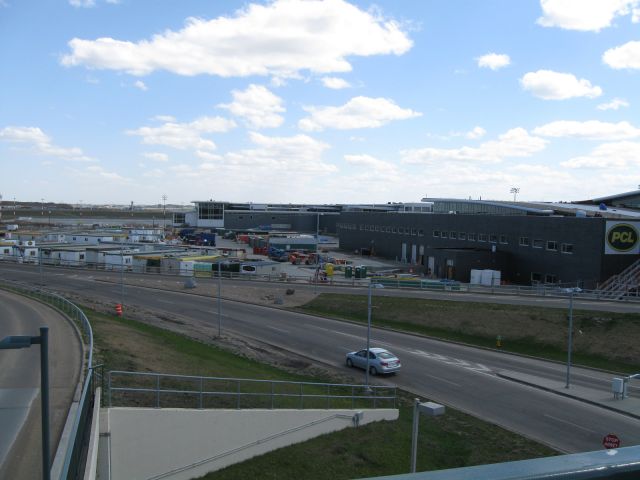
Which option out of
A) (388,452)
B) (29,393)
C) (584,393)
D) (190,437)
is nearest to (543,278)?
(584,393)

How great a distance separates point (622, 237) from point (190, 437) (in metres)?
44.6

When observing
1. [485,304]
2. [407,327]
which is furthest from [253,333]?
[485,304]

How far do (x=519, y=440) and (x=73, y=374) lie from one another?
15.0m

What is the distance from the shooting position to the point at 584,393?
82.2 feet

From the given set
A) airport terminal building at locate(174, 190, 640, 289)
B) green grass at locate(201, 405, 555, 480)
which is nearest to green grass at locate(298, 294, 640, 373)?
green grass at locate(201, 405, 555, 480)

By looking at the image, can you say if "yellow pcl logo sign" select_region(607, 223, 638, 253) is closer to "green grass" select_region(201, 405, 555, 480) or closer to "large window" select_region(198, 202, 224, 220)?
"green grass" select_region(201, 405, 555, 480)

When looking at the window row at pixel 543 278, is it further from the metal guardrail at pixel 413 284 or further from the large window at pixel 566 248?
the large window at pixel 566 248

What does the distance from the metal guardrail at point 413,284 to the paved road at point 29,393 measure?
3365cm

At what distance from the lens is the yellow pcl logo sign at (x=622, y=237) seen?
47812 millimetres

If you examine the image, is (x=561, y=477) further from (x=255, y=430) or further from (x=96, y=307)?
(x=96, y=307)

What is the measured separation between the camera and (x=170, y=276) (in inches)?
2415

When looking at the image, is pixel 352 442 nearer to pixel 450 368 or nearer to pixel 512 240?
pixel 450 368

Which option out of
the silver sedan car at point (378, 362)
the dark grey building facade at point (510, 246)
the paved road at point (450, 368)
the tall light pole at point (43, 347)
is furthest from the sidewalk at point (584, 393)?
the dark grey building facade at point (510, 246)

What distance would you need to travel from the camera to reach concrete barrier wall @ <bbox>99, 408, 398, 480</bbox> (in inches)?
535
